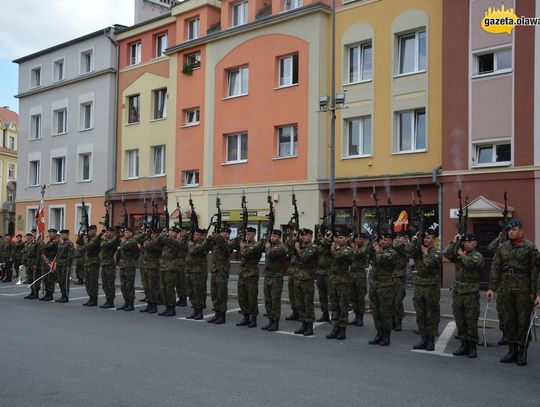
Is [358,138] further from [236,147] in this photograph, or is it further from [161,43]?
[161,43]

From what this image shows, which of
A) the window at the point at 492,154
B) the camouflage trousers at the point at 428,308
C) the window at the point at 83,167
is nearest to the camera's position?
the camouflage trousers at the point at 428,308

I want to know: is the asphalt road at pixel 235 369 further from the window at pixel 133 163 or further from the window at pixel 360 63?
the window at pixel 133 163

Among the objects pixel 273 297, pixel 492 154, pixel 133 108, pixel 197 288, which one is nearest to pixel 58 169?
pixel 133 108

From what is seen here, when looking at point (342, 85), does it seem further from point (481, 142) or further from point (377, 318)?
point (377, 318)

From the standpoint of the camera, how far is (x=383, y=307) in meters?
10.4

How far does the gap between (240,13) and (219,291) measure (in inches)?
647

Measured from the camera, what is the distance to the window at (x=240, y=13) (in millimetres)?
26056

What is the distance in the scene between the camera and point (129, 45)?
31266 mm

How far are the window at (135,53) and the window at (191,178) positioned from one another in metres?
6.94

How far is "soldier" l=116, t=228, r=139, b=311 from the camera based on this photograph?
1479 centimetres

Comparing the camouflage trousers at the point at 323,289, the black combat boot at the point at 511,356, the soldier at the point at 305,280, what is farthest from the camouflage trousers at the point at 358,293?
the black combat boot at the point at 511,356

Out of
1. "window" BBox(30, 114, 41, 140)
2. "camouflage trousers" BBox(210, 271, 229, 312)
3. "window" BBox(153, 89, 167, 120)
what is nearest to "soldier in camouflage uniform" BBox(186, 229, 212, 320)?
"camouflage trousers" BBox(210, 271, 229, 312)

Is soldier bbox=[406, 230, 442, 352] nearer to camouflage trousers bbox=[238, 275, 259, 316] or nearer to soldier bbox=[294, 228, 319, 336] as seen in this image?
soldier bbox=[294, 228, 319, 336]

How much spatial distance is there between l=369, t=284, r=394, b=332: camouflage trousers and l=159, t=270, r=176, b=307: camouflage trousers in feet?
16.7
